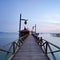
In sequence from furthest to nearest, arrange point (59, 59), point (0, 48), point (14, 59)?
1. point (59, 59)
2. point (14, 59)
3. point (0, 48)

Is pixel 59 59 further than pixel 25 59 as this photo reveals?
Yes

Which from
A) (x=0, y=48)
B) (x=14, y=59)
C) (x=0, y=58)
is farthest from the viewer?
(x=0, y=58)

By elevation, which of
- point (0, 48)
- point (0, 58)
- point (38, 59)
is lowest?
point (0, 58)

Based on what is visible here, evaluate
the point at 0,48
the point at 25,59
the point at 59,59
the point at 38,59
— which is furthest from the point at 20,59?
the point at 59,59

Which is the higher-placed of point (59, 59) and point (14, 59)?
point (14, 59)

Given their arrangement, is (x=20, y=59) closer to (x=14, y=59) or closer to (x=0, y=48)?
(x=14, y=59)

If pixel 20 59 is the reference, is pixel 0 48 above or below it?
above

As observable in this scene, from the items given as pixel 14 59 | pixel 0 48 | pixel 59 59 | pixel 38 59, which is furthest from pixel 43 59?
pixel 59 59

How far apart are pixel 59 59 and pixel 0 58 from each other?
1015 cm

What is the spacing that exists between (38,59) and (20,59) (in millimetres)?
1092

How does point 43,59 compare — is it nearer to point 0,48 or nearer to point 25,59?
point 25,59

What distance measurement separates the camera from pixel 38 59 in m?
9.21

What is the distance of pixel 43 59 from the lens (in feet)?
30.2

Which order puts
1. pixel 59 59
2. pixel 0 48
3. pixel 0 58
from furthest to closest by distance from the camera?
1. pixel 0 58
2. pixel 59 59
3. pixel 0 48
